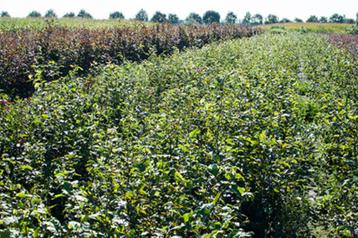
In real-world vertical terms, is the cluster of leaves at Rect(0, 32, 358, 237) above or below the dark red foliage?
below

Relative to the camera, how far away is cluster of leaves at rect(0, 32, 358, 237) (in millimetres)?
3014

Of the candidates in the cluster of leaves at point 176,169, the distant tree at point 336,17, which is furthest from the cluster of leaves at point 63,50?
the distant tree at point 336,17

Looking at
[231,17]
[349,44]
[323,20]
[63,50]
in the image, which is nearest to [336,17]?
[323,20]

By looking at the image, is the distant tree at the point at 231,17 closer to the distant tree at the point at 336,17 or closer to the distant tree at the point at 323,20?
the distant tree at the point at 323,20

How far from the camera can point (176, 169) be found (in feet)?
12.6

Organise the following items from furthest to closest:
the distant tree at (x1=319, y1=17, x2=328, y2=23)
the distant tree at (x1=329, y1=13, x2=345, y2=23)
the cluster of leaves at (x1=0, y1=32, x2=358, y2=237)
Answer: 1. the distant tree at (x1=329, y1=13, x2=345, y2=23)
2. the distant tree at (x1=319, y1=17, x2=328, y2=23)
3. the cluster of leaves at (x1=0, y1=32, x2=358, y2=237)

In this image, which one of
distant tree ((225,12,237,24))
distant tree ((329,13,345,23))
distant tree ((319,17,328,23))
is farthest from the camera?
distant tree ((225,12,237,24))

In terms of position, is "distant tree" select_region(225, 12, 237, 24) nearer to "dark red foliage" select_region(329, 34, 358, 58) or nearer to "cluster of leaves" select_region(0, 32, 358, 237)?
"dark red foliage" select_region(329, 34, 358, 58)

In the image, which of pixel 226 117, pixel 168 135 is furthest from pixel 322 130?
pixel 168 135

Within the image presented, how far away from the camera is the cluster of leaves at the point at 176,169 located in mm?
3014

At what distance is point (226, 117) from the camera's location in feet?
17.1

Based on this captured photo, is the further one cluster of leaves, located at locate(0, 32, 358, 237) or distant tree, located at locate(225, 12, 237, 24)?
distant tree, located at locate(225, 12, 237, 24)

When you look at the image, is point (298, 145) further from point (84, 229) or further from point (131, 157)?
point (84, 229)

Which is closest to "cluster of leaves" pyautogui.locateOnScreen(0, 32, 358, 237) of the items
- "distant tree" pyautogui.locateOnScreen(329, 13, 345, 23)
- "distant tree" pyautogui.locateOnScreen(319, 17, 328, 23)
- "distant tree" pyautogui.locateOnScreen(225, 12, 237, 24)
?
"distant tree" pyautogui.locateOnScreen(319, 17, 328, 23)
